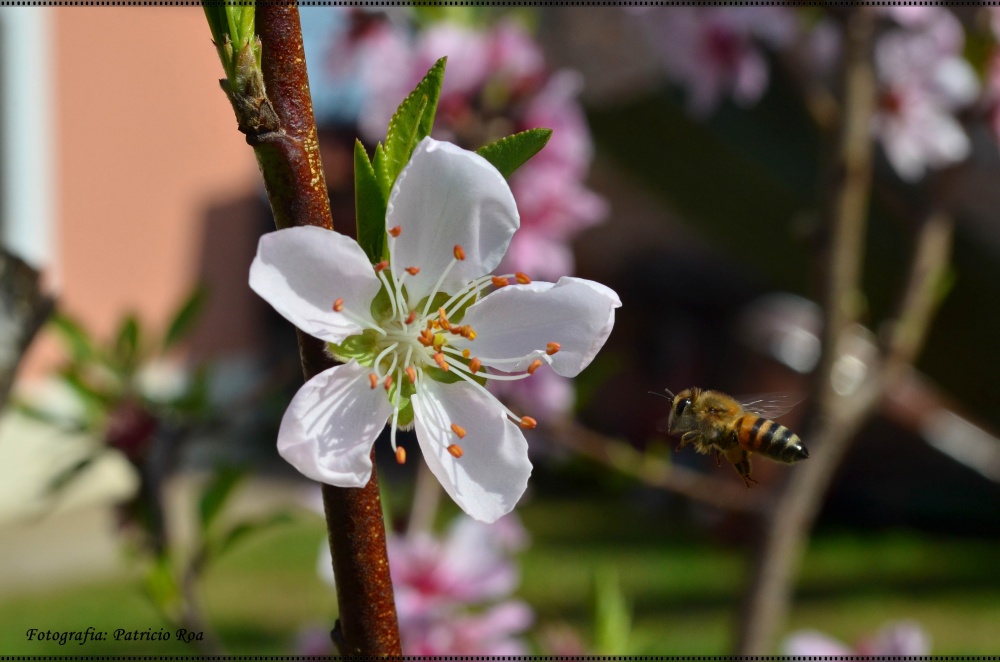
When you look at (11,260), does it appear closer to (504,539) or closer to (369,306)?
(369,306)

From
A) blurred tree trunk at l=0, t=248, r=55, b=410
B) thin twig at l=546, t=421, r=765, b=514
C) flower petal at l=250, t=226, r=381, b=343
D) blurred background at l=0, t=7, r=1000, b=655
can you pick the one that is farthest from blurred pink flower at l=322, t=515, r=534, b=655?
flower petal at l=250, t=226, r=381, b=343

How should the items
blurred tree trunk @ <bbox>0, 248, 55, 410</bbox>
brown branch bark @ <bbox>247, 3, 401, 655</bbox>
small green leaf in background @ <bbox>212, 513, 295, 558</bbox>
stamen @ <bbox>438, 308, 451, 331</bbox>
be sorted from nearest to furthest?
brown branch bark @ <bbox>247, 3, 401, 655</bbox>, stamen @ <bbox>438, 308, 451, 331</bbox>, blurred tree trunk @ <bbox>0, 248, 55, 410</bbox>, small green leaf in background @ <bbox>212, 513, 295, 558</bbox>

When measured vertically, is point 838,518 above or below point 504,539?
below

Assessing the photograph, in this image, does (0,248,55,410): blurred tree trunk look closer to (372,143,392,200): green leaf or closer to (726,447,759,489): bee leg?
(372,143,392,200): green leaf

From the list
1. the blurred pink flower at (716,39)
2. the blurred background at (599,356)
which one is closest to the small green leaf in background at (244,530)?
the blurred background at (599,356)

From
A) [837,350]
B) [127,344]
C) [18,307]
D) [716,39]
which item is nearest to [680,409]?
[18,307]

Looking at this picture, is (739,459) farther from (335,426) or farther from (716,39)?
(716,39)

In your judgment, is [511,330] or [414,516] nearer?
[511,330]

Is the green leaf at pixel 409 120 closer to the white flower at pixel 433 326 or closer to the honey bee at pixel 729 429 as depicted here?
the white flower at pixel 433 326

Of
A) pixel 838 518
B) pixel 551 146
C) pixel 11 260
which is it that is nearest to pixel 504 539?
pixel 551 146
